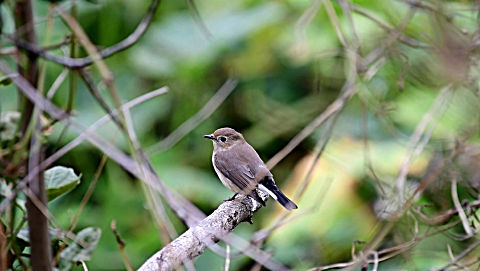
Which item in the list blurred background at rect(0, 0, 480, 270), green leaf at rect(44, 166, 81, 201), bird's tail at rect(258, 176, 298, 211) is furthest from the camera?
blurred background at rect(0, 0, 480, 270)

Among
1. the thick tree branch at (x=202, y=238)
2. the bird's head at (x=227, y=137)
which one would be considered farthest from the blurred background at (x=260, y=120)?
the thick tree branch at (x=202, y=238)

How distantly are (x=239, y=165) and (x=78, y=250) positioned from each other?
70.4 inches

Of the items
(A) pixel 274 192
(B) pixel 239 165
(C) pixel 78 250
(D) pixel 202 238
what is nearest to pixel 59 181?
(C) pixel 78 250

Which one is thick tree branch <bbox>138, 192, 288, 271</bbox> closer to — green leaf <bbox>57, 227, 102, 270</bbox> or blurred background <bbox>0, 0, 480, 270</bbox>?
green leaf <bbox>57, 227, 102, 270</bbox>

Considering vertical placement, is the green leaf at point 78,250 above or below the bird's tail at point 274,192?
above

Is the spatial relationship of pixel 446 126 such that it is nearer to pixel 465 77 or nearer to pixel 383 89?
pixel 383 89

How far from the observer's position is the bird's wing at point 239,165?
137 inches

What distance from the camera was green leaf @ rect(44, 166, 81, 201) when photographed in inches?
73.6

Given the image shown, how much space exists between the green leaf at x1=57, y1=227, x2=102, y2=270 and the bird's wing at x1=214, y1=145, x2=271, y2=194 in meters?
1.61

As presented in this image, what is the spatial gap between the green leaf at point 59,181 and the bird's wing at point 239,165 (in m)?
1.56

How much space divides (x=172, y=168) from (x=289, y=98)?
40.2 inches

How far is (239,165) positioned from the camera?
3562mm

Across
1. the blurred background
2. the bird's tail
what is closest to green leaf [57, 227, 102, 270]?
the bird's tail

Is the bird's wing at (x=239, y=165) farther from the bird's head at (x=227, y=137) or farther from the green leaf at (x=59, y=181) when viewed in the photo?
the green leaf at (x=59, y=181)
